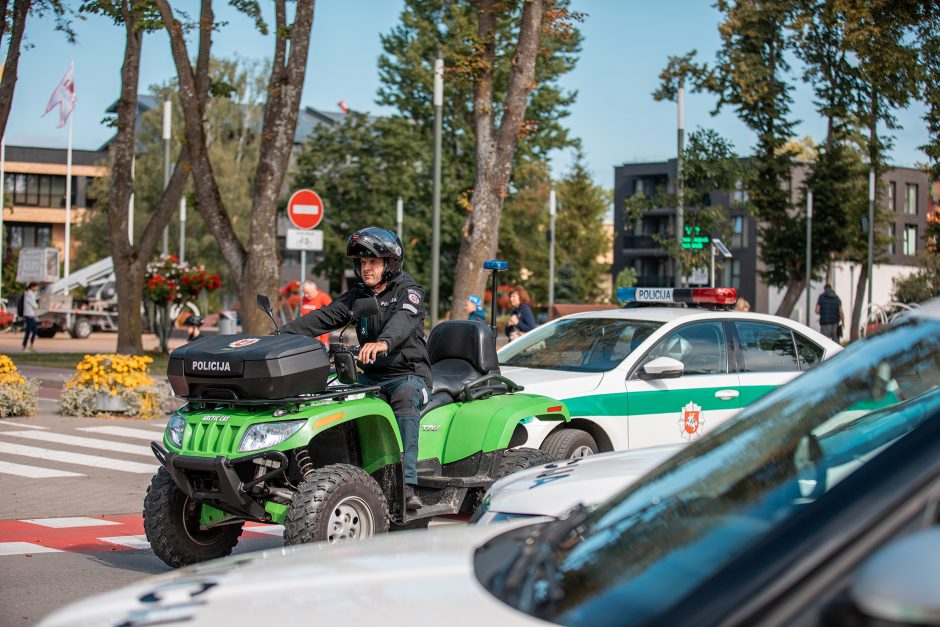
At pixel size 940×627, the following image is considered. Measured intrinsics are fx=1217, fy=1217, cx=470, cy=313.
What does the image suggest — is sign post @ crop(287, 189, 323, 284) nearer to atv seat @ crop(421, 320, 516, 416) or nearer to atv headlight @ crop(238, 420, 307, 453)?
atv seat @ crop(421, 320, 516, 416)

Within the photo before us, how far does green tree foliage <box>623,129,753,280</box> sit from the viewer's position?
25.8 metres

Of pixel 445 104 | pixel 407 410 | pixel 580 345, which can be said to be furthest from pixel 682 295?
pixel 445 104

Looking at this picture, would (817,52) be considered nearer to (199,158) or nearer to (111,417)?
(199,158)

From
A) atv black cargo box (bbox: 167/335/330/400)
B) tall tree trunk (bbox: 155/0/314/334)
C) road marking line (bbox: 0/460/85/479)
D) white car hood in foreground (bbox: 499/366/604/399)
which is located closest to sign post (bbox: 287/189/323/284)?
tall tree trunk (bbox: 155/0/314/334)

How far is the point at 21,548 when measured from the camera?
772cm

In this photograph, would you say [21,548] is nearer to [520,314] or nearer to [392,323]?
[392,323]

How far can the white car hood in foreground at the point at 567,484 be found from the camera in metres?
4.18

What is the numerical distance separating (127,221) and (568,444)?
54.2 ft

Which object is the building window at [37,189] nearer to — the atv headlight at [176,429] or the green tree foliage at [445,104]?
the green tree foliage at [445,104]

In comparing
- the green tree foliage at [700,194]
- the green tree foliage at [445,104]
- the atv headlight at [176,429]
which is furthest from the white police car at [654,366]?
the green tree foliage at [445,104]

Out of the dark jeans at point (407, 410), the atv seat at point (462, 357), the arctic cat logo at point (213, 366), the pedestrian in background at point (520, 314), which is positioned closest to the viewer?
the arctic cat logo at point (213, 366)

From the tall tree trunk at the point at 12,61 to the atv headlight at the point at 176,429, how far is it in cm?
1446

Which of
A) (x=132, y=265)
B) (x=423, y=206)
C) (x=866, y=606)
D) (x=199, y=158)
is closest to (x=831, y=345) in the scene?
(x=866, y=606)

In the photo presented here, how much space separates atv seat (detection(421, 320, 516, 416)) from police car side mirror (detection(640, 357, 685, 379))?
4.93 feet
